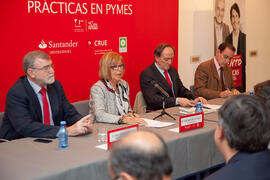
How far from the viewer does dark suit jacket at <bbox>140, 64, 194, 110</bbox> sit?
4.77 meters

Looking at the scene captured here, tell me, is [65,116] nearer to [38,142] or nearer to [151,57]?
[38,142]

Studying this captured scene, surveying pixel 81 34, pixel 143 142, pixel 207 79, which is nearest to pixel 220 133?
pixel 143 142

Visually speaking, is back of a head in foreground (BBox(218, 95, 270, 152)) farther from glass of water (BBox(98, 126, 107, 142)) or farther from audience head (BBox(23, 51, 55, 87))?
audience head (BBox(23, 51, 55, 87))

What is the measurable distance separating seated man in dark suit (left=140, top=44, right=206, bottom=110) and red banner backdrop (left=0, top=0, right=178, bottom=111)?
2.58ft

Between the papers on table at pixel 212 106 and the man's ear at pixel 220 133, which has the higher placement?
the man's ear at pixel 220 133

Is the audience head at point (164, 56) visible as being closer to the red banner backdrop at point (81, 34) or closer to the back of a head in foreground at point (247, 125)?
the red banner backdrop at point (81, 34)

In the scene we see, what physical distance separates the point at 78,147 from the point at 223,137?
135cm

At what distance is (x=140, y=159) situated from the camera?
4.36ft

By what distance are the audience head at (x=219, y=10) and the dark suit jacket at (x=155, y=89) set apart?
2277 mm

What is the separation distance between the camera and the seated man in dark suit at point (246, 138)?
5.87 ft

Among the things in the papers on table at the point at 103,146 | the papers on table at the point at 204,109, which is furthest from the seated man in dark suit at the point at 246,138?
the papers on table at the point at 204,109

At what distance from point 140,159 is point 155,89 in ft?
11.6

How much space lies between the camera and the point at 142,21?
5992 mm

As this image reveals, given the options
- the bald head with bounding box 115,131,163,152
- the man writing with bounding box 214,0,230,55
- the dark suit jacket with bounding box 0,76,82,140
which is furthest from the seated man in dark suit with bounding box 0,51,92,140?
the man writing with bounding box 214,0,230,55
